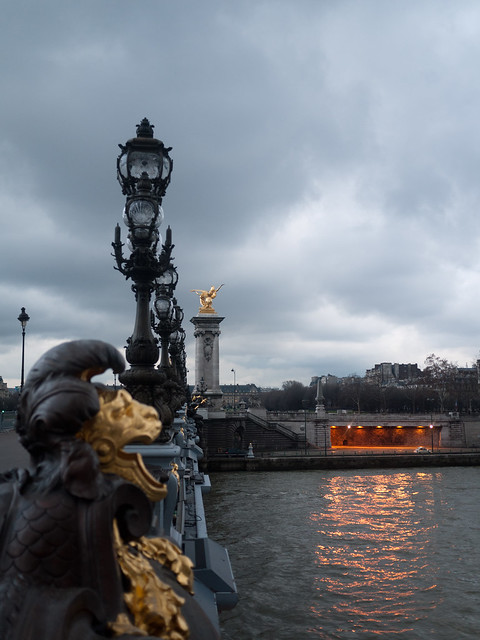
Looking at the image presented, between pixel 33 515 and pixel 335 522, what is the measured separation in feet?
76.6

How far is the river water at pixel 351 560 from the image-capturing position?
41.3 feet

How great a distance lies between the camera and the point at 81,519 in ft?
5.64

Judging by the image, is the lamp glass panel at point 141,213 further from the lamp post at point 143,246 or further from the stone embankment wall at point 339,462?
the stone embankment wall at point 339,462

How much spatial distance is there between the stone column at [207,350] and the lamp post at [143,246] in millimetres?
52487

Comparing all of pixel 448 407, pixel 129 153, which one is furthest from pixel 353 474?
pixel 448 407

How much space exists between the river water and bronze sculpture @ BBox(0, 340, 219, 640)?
10.7m

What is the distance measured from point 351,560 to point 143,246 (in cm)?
1502

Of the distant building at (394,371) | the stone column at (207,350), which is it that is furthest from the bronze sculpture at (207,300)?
the distant building at (394,371)

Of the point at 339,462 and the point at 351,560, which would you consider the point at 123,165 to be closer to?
the point at 351,560

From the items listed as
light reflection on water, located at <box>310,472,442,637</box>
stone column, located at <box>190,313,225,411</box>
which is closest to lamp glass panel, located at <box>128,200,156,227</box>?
light reflection on water, located at <box>310,472,442,637</box>

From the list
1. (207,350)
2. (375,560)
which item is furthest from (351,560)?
(207,350)

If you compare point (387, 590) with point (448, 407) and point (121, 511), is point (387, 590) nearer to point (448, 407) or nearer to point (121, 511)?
point (121, 511)

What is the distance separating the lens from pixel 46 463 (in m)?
1.83

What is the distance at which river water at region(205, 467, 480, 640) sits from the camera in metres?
12.6
